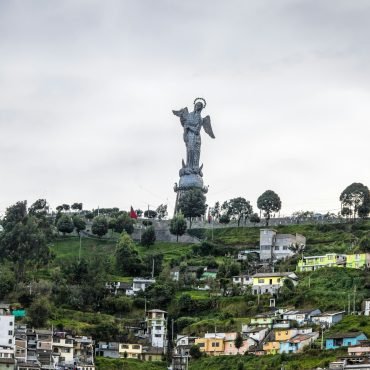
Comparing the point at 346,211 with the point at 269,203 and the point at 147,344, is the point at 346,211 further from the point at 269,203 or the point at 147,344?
the point at 147,344

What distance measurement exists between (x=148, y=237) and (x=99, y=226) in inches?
194

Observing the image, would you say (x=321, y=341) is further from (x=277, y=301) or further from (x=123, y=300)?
(x=123, y=300)

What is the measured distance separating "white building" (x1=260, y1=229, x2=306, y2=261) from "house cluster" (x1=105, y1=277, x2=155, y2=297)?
11.6m

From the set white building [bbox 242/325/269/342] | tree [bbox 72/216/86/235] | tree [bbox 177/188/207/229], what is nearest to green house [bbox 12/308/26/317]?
white building [bbox 242/325/269/342]

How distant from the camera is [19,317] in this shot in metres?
92.8

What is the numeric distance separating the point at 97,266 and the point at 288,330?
727 inches

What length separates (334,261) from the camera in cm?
10138

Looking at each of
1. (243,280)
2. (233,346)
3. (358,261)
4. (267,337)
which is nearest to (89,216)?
(243,280)

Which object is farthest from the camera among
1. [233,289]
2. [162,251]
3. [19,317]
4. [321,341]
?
[162,251]

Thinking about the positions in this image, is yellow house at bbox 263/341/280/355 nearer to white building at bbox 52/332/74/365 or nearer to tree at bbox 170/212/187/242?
white building at bbox 52/332/74/365

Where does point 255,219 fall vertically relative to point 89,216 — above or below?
below

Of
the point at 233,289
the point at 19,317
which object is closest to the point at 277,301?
the point at 233,289

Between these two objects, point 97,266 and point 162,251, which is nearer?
point 97,266

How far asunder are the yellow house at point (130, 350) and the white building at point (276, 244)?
20.9 m
